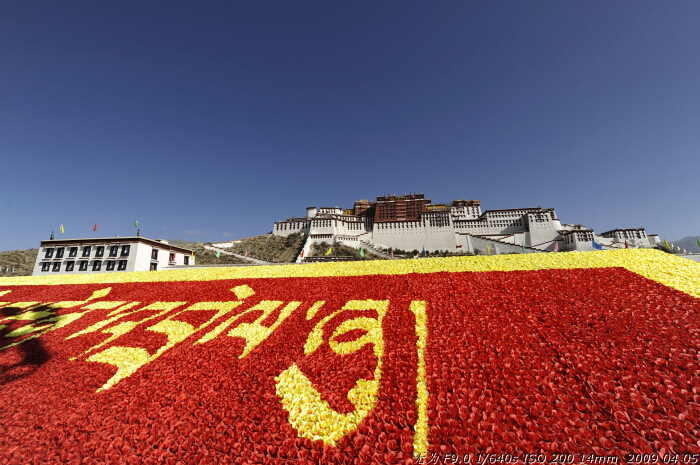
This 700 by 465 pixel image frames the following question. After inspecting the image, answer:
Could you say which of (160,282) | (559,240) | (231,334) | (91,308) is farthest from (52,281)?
(559,240)

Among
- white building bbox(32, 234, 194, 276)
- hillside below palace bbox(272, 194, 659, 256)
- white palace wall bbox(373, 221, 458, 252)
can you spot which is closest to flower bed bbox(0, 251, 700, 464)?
white building bbox(32, 234, 194, 276)

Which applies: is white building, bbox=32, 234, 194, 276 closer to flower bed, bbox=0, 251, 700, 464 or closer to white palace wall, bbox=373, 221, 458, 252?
flower bed, bbox=0, 251, 700, 464

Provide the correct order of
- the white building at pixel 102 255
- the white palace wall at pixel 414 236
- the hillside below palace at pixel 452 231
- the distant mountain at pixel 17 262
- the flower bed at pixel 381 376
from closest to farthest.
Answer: the flower bed at pixel 381 376, the white building at pixel 102 255, the distant mountain at pixel 17 262, the hillside below palace at pixel 452 231, the white palace wall at pixel 414 236

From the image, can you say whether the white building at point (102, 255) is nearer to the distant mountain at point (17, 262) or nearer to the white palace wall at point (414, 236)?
the distant mountain at point (17, 262)

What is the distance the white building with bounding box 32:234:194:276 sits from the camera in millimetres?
34656

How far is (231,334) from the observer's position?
8.27m

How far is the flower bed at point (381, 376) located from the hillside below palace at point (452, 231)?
5772 cm

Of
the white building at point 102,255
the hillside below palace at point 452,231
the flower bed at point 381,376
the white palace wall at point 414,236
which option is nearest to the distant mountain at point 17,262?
the white building at point 102,255

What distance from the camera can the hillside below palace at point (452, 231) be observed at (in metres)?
65.2

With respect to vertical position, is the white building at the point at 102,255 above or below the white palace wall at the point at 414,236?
below

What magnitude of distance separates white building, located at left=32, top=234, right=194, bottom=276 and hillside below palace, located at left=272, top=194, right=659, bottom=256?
34442 millimetres

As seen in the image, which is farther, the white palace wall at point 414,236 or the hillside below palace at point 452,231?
the white palace wall at point 414,236

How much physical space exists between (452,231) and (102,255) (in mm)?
71954

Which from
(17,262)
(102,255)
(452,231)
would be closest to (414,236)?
(452,231)
